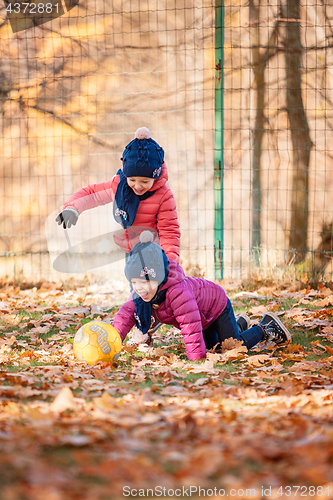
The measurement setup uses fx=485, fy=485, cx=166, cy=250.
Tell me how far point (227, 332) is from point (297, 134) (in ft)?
13.4

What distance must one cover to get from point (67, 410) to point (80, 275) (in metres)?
5.19

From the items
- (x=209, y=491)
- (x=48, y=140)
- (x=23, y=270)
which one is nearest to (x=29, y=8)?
(x=48, y=140)

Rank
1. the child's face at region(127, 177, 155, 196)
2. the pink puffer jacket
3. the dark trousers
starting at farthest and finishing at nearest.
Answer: the pink puffer jacket
the child's face at region(127, 177, 155, 196)
the dark trousers

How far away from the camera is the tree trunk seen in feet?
23.1

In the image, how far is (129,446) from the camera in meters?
1.98

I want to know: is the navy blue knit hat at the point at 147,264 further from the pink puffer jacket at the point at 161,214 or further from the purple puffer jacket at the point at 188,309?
the pink puffer jacket at the point at 161,214

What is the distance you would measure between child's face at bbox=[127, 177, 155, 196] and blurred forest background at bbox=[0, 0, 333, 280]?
304 cm

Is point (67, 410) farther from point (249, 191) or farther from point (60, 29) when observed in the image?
point (60, 29)

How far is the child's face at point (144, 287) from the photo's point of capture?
3764mm

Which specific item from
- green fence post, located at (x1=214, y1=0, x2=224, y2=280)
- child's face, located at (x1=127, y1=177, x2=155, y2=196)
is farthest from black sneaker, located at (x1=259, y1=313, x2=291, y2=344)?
green fence post, located at (x1=214, y1=0, x2=224, y2=280)

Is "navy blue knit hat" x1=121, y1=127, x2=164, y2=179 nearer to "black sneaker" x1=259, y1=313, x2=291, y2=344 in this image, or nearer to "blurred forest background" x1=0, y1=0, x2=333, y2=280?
"black sneaker" x1=259, y1=313, x2=291, y2=344

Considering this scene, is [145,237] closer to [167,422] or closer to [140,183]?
[140,183]

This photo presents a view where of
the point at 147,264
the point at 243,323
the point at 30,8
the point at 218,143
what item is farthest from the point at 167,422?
the point at 30,8

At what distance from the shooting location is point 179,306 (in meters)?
3.83
